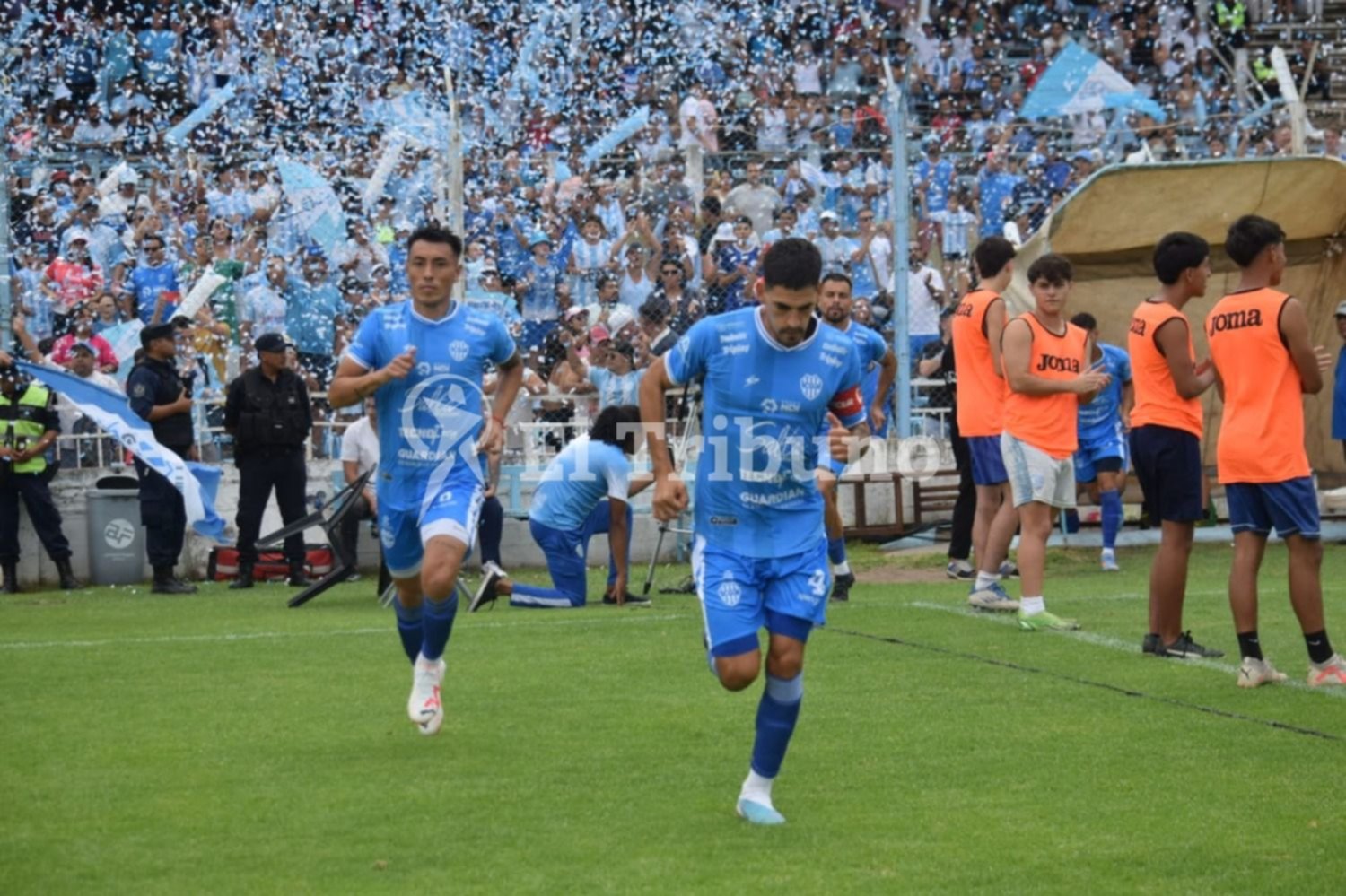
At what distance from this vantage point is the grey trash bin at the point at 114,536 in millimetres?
16062

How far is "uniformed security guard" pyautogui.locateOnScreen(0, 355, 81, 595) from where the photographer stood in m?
15.4

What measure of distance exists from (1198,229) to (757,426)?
A: 11.4m

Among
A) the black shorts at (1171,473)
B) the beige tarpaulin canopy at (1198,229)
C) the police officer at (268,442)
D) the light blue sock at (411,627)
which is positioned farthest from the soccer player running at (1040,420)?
the police officer at (268,442)

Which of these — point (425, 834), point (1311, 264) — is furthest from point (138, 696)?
point (1311, 264)

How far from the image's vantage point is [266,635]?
11742 millimetres

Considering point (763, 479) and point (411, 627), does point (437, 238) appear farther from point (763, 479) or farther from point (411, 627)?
point (763, 479)

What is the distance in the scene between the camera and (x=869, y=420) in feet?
43.7

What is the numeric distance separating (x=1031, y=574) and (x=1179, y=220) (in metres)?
7.06

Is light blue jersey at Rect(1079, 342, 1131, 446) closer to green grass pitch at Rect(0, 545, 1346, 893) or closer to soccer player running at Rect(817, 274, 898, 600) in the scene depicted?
soccer player running at Rect(817, 274, 898, 600)

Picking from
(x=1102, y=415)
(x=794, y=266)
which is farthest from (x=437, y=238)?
(x=1102, y=415)

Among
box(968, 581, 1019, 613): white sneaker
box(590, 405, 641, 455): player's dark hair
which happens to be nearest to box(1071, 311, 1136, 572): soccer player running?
box(968, 581, 1019, 613): white sneaker

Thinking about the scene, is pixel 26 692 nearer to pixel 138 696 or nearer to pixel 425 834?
pixel 138 696

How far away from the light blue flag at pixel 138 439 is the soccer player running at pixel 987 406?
6.39 metres

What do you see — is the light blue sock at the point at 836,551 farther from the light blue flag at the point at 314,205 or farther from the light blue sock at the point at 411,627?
the light blue flag at the point at 314,205
